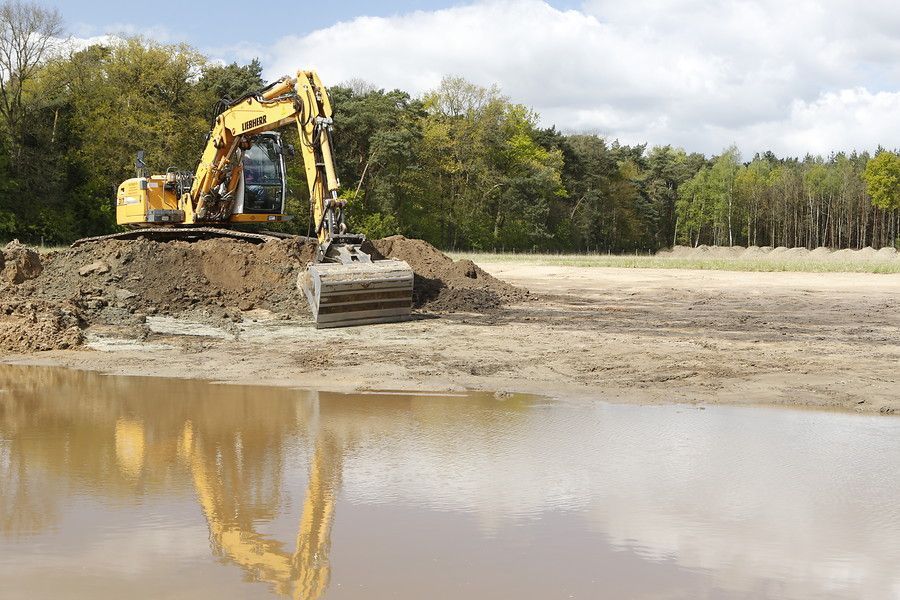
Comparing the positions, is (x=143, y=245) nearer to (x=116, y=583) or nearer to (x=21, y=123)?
(x=116, y=583)

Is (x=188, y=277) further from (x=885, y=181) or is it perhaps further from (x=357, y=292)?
(x=885, y=181)

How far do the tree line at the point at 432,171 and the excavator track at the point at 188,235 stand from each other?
3.67 meters

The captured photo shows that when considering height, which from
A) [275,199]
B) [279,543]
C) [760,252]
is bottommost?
[279,543]

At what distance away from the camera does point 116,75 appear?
155 ft

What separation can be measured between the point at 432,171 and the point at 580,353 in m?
51.6

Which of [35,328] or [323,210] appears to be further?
[323,210]

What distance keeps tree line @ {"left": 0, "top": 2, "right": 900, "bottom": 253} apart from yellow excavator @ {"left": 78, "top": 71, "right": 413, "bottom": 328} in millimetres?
1233

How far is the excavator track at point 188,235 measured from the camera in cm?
1984

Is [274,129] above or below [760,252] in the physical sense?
above

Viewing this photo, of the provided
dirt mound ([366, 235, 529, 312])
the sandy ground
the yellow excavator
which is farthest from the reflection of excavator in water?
dirt mound ([366, 235, 529, 312])

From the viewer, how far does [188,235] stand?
2133 centimetres

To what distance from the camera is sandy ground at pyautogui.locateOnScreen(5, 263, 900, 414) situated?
10.2 meters

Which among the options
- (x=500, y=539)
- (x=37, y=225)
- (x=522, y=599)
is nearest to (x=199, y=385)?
(x=500, y=539)

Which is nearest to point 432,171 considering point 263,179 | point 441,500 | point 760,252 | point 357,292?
point 760,252
